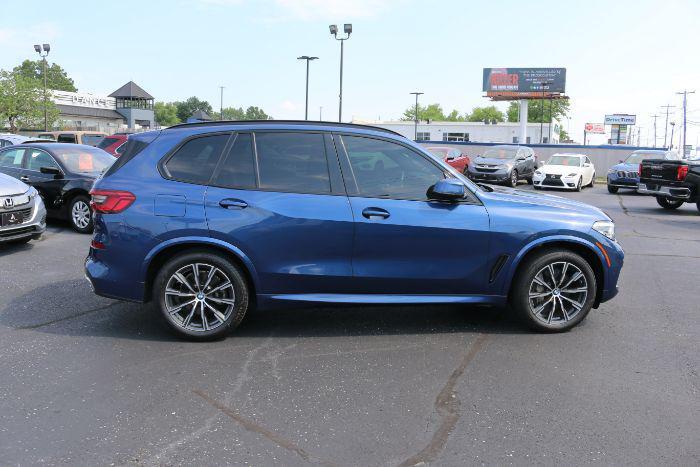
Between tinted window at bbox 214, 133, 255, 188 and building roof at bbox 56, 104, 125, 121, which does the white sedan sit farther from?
building roof at bbox 56, 104, 125, 121

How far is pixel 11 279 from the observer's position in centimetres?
710

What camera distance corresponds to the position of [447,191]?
16.2 ft

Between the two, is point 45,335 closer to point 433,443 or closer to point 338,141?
point 338,141

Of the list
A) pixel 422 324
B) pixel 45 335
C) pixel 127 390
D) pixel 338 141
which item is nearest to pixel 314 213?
pixel 338 141

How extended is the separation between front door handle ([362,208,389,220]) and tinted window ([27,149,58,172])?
26.5ft

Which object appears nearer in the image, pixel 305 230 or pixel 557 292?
pixel 305 230

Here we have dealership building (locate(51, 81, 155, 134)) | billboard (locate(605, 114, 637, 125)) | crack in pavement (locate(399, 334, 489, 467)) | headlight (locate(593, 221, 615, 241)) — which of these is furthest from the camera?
billboard (locate(605, 114, 637, 125))

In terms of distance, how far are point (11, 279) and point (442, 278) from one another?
5.03 m

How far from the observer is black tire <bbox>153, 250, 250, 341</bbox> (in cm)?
492

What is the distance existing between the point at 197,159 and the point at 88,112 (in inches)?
3174

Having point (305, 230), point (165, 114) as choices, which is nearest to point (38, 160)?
point (305, 230)

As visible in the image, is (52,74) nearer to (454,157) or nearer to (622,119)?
(622,119)

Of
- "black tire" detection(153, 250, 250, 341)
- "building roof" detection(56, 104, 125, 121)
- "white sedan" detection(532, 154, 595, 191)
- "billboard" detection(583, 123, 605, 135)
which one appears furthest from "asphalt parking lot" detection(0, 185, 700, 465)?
"billboard" detection(583, 123, 605, 135)

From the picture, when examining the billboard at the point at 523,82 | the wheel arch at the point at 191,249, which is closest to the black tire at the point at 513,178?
the wheel arch at the point at 191,249
